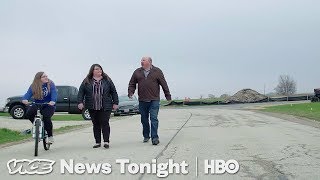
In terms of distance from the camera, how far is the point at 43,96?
1024 cm

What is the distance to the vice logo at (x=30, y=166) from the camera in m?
7.73

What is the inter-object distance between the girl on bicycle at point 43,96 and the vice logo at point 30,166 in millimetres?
1481

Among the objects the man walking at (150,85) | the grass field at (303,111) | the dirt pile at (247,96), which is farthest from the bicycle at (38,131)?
the dirt pile at (247,96)

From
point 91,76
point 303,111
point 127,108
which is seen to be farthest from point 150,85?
point 303,111

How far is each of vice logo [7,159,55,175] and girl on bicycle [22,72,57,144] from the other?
1481 mm

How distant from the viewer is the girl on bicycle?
1021 centimetres

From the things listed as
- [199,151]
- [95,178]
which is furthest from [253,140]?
[95,178]

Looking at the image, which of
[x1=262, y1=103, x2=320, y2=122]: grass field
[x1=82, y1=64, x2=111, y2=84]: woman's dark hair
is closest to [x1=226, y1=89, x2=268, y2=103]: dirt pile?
[x1=262, y1=103, x2=320, y2=122]: grass field

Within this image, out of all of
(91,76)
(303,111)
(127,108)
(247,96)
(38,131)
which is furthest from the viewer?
(247,96)

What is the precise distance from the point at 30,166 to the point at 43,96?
7.51 feet

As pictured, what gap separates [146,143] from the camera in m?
11.4

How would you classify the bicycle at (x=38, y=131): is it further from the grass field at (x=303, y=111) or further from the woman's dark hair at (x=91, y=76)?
the grass field at (x=303, y=111)

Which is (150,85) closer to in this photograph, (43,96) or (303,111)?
(43,96)

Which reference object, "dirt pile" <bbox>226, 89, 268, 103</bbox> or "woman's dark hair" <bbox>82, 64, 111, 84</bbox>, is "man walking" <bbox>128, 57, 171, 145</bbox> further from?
"dirt pile" <bbox>226, 89, 268, 103</bbox>
